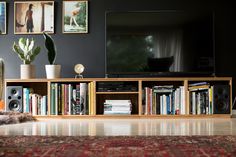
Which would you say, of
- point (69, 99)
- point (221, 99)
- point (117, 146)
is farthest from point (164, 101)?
point (117, 146)

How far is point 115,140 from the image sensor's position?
219cm

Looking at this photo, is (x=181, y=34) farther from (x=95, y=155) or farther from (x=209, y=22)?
(x=95, y=155)

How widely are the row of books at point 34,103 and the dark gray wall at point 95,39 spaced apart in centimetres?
42

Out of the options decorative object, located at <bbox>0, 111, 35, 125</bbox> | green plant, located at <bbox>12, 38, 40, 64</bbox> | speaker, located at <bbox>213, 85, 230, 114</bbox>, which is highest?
green plant, located at <bbox>12, 38, 40, 64</bbox>

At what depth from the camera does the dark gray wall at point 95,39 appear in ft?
16.1

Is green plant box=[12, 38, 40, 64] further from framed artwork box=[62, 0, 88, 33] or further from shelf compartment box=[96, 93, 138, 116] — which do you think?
shelf compartment box=[96, 93, 138, 116]

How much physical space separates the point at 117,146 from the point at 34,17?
11.1 feet

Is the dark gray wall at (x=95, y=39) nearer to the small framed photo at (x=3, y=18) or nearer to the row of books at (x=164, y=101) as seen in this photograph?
the small framed photo at (x=3, y=18)

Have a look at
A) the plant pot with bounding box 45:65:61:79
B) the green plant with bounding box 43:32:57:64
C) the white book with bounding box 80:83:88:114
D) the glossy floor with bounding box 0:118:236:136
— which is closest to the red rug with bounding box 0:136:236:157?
the glossy floor with bounding box 0:118:236:136

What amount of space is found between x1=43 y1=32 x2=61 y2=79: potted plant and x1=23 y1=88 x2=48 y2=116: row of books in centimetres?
28

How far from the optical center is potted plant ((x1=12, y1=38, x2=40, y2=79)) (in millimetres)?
4633

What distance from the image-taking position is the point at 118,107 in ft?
15.1

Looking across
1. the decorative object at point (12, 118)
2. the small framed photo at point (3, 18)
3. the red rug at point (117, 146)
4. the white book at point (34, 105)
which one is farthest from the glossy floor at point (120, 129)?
the small framed photo at point (3, 18)

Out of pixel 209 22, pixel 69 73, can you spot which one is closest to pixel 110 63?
pixel 69 73
